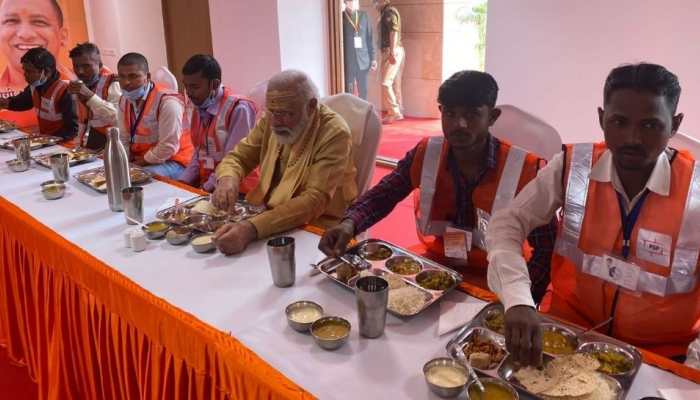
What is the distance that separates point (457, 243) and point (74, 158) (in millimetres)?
2063

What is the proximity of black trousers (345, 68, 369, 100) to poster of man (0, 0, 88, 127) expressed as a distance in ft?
10.8

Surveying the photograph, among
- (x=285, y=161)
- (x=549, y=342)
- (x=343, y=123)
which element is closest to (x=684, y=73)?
(x=343, y=123)

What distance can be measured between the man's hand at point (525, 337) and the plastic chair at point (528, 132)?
119cm

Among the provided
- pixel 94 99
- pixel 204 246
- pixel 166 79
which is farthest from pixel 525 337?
pixel 166 79

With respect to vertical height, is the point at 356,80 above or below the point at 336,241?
above

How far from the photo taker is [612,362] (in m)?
1.13

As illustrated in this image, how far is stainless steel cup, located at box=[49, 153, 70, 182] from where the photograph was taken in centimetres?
245

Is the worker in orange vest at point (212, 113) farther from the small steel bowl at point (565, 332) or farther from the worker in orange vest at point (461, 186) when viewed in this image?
the small steel bowl at point (565, 332)

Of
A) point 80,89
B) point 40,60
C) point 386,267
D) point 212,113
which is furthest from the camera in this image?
point 40,60

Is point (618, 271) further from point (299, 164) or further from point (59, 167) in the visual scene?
point (59, 167)

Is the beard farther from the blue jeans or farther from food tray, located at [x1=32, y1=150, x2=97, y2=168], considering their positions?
the blue jeans

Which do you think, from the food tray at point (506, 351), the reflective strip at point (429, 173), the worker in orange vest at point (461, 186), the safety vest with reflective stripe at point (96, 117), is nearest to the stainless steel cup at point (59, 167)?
the safety vest with reflective stripe at point (96, 117)

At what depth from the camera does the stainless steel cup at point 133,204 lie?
197cm

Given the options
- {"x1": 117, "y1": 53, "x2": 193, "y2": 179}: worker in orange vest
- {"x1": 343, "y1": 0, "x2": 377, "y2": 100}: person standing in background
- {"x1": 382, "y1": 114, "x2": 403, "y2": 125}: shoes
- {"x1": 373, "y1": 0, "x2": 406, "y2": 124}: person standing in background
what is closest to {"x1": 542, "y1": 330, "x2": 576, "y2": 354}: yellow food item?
{"x1": 117, "y1": 53, "x2": 193, "y2": 179}: worker in orange vest
